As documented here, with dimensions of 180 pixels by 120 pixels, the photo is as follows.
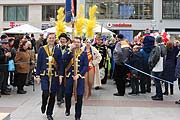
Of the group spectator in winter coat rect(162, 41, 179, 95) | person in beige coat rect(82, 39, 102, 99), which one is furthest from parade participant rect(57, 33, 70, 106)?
spectator in winter coat rect(162, 41, 179, 95)

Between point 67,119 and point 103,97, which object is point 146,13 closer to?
point 103,97

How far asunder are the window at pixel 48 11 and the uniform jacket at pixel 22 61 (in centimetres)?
4430

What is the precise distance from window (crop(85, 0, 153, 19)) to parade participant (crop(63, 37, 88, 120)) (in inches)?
1714

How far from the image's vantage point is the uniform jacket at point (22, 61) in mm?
12344

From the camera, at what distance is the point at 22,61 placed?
1237 centimetres

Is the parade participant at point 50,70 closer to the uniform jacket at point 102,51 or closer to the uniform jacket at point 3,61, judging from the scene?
the uniform jacket at point 3,61

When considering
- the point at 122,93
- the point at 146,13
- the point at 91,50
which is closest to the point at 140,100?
the point at 122,93

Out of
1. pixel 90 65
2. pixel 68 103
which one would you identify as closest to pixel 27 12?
pixel 90 65

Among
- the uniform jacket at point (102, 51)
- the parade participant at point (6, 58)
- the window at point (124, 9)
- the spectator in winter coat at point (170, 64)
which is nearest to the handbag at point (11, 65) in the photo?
the parade participant at point (6, 58)

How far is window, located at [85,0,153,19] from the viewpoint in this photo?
51906 mm

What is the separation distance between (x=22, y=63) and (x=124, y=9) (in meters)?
40.9

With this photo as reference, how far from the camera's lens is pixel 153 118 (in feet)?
29.6

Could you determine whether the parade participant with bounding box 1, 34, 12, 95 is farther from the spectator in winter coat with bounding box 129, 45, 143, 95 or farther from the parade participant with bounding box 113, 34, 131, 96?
the spectator in winter coat with bounding box 129, 45, 143, 95

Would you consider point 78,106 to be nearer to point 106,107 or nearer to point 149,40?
point 106,107
